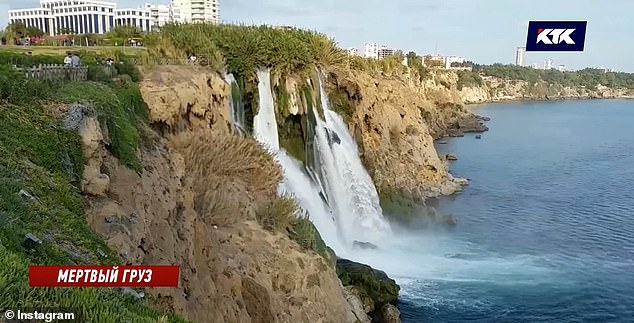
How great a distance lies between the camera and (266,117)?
23.5 m

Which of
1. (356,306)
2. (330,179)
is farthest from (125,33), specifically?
(356,306)

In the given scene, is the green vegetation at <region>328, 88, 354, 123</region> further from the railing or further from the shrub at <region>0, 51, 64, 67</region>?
the shrub at <region>0, 51, 64, 67</region>

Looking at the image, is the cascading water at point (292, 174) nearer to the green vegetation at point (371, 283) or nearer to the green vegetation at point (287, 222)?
the green vegetation at point (371, 283)

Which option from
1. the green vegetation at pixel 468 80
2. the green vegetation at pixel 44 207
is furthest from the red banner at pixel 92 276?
the green vegetation at pixel 468 80

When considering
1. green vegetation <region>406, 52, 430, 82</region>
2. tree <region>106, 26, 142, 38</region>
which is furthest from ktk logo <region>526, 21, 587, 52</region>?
green vegetation <region>406, 52, 430, 82</region>

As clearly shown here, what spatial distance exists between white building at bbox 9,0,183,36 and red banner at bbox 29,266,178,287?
264 feet

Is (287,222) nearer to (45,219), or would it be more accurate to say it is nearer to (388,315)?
(388,315)

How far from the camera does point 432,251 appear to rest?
24.5 meters

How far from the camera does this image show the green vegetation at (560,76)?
140875 mm

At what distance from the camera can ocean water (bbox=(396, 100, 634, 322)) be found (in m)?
18.6

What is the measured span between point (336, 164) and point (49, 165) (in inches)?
746

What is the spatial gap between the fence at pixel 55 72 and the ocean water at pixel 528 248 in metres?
11.4

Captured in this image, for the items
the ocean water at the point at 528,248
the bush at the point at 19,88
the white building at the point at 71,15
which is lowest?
the ocean water at the point at 528,248

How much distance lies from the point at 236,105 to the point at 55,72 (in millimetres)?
9198
